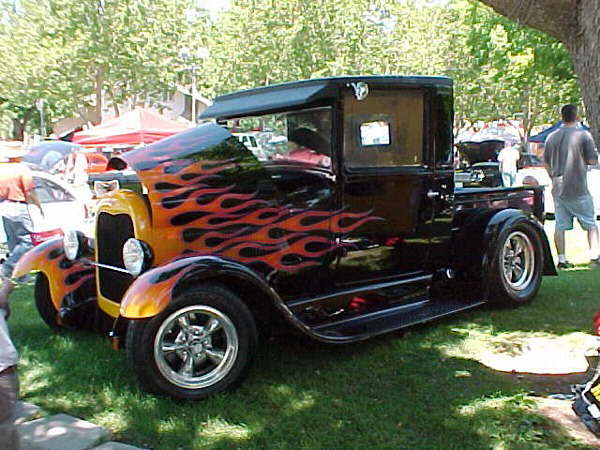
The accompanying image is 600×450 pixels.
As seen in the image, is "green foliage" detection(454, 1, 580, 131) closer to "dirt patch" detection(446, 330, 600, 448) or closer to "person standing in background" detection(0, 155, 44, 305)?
"dirt patch" detection(446, 330, 600, 448)

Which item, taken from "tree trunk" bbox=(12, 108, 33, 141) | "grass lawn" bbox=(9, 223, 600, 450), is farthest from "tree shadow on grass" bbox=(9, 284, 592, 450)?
"tree trunk" bbox=(12, 108, 33, 141)

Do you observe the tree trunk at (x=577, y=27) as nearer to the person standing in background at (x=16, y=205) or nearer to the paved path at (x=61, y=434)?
the paved path at (x=61, y=434)

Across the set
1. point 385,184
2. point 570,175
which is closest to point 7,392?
point 385,184

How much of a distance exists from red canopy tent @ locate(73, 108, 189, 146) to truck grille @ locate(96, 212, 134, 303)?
Answer: 1249 cm

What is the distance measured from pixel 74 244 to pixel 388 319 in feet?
8.31

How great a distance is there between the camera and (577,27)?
10.6 feet

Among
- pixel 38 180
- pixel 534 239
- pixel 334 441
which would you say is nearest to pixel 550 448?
pixel 334 441

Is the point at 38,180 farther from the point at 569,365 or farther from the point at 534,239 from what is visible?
the point at 569,365

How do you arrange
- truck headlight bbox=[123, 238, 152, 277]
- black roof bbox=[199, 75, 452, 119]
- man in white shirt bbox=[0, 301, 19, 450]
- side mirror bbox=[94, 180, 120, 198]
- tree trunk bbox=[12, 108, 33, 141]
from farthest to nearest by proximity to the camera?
tree trunk bbox=[12, 108, 33, 141] < side mirror bbox=[94, 180, 120, 198] < black roof bbox=[199, 75, 452, 119] < truck headlight bbox=[123, 238, 152, 277] < man in white shirt bbox=[0, 301, 19, 450]

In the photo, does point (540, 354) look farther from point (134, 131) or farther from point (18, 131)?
point (18, 131)

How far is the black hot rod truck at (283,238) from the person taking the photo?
3.85 metres

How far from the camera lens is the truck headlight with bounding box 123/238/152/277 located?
408 centimetres

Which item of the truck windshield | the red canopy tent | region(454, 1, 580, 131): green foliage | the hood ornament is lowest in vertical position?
the truck windshield

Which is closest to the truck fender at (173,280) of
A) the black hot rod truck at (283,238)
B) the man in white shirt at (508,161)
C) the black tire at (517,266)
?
the black hot rod truck at (283,238)
